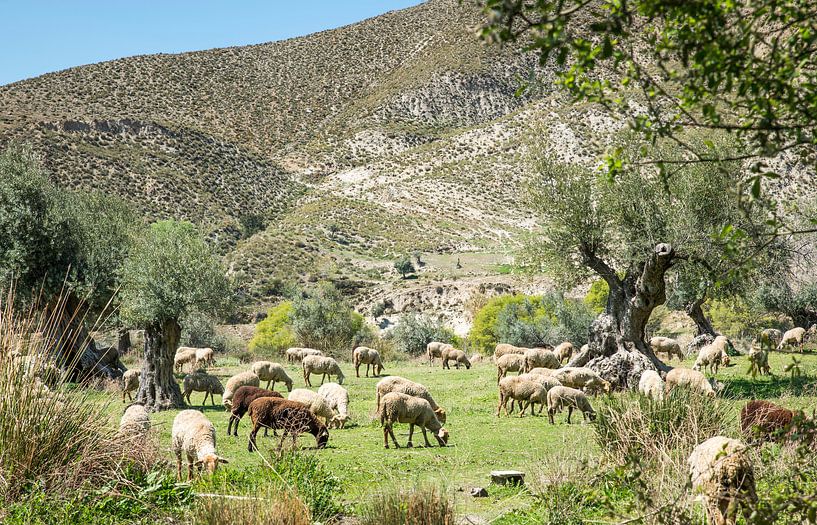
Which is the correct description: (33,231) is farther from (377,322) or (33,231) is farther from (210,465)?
(377,322)

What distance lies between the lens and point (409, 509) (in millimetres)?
7180

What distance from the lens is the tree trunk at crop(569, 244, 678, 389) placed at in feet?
70.4

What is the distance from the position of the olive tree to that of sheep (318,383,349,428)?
5.72 metres

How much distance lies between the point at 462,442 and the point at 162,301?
1149cm

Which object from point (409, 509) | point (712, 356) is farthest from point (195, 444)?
point (712, 356)

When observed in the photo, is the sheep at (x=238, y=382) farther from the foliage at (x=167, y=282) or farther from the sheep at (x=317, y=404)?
the foliage at (x=167, y=282)

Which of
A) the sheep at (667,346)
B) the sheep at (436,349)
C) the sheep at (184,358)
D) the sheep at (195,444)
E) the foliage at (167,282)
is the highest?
the foliage at (167,282)

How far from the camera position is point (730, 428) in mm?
10484

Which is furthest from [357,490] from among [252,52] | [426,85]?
[252,52]

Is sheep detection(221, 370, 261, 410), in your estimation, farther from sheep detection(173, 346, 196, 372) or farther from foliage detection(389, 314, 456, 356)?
foliage detection(389, 314, 456, 356)

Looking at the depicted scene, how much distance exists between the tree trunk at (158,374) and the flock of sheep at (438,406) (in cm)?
57

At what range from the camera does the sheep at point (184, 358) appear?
3190 cm

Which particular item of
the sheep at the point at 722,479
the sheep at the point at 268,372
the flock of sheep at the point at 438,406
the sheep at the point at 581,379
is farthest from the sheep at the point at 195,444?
the sheep at the point at 268,372

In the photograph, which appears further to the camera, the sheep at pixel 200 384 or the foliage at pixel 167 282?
the sheep at pixel 200 384
